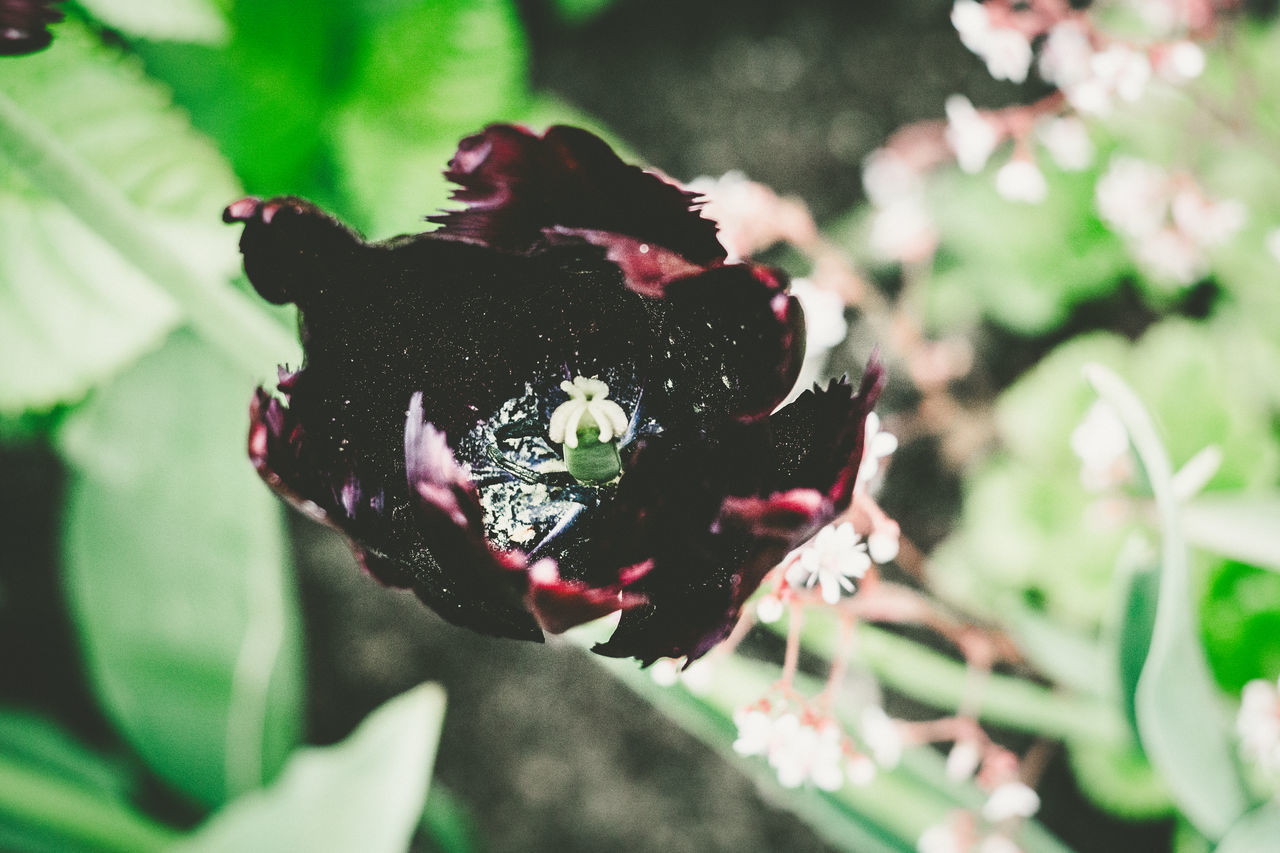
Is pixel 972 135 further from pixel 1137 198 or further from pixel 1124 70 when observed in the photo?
pixel 1137 198

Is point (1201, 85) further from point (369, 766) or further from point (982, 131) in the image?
point (369, 766)

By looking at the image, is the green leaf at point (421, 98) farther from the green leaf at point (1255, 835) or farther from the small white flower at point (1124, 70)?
the green leaf at point (1255, 835)

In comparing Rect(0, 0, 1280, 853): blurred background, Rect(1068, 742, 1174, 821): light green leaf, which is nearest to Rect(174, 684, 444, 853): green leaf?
Rect(0, 0, 1280, 853): blurred background

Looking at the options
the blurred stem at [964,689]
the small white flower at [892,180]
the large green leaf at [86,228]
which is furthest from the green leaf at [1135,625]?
the large green leaf at [86,228]

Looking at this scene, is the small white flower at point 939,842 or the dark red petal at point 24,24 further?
→ the small white flower at point 939,842

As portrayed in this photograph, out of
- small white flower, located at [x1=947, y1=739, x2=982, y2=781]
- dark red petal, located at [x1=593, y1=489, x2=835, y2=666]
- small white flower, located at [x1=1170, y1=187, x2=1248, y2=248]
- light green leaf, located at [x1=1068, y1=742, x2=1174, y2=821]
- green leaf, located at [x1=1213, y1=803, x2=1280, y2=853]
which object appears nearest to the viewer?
dark red petal, located at [x1=593, y1=489, x2=835, y2=666]

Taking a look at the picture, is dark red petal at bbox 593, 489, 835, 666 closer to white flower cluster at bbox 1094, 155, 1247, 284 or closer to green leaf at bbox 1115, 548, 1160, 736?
green leaf at bbox 1115, 548, 1160, 736
